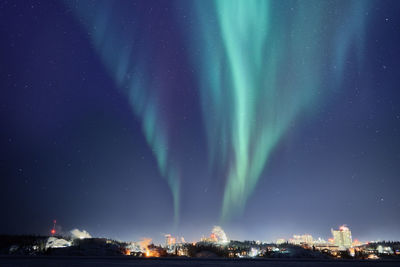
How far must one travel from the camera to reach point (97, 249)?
155500 millimetres

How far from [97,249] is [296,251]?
4299 inches

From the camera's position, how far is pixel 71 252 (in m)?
128

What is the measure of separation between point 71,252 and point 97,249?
1173 inches

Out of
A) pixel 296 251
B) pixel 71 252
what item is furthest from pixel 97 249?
pixel 296 251

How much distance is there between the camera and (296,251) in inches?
5103

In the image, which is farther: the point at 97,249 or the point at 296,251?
the point at 97,249

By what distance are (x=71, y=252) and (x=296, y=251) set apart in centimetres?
10736

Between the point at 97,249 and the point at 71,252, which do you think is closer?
the point at 71,252

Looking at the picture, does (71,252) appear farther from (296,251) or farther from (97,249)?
(296,251)
